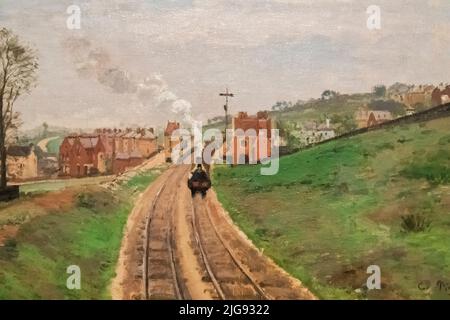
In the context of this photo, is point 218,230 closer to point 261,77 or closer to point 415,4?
point 261,77

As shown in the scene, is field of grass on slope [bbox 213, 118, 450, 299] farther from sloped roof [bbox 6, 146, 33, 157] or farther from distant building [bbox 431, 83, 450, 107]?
sloped roof [bbox 6, 146, 33, 157]

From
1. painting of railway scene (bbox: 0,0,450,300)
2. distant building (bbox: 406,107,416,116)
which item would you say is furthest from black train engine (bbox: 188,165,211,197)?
distant building (bbox: 406,107,416,116)

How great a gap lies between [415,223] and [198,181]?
315cm

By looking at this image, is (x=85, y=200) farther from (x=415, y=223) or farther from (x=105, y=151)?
(x=415, y=223)

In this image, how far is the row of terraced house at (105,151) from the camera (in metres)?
8.54

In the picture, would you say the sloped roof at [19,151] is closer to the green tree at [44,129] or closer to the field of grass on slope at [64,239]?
the green tree at [44,129]

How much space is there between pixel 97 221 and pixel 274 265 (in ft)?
8.63

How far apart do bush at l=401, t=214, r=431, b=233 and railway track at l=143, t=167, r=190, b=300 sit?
123 inches

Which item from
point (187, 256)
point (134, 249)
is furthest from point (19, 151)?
point (187, 256)

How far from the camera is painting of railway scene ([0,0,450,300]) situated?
8.22 metres

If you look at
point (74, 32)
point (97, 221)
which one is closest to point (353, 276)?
point (97, 221)

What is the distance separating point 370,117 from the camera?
29.0 feet
